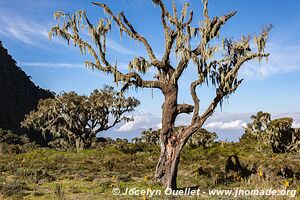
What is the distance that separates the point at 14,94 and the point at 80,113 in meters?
79.1

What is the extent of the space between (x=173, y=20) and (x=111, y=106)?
1320 inches

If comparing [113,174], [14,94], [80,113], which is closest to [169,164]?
[113,174]

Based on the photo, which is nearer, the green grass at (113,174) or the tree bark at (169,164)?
the green grass at (113,174)

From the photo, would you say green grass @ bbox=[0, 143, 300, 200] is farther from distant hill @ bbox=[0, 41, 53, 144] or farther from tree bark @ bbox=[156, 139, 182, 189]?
distant hill @ bbox=[0, 41, 53, 144]

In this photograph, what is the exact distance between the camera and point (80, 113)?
48438 millimetres

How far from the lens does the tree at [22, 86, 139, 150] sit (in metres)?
47.5

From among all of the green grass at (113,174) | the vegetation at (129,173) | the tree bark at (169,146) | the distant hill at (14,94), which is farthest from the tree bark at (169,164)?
the distant hill at (14,94)

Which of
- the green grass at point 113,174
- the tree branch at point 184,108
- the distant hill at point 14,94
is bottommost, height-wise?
the green grass at point 113,174

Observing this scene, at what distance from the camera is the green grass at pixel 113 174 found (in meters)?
14.0

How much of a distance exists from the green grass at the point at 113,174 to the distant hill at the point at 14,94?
8103 centimetres

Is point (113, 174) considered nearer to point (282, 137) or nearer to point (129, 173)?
point (129, 173)

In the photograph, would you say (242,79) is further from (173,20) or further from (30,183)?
(30,183)

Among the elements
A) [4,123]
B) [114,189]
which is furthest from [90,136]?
[4,123]

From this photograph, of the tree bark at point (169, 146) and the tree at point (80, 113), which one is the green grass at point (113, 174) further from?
the tree at point (80, 113)
